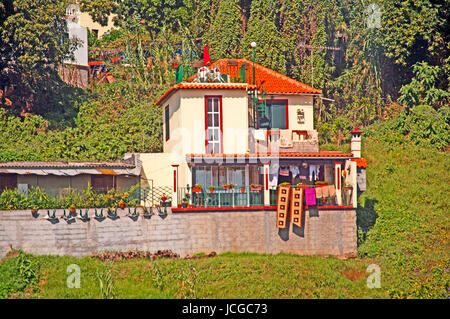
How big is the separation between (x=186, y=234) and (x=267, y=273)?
4.35m

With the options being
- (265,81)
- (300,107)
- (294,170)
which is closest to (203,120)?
(294,170)

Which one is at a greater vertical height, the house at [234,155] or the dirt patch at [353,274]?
the house at [234,155]

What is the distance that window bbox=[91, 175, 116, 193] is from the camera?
40344 mm

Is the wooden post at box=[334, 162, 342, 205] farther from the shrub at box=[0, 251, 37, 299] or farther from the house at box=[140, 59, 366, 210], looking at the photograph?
A: the shrub at box=[0, 251, 37, 299]

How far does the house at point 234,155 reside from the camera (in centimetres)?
3809

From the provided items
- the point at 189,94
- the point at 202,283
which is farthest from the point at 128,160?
the point at 202,283

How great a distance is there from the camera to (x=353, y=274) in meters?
35.3

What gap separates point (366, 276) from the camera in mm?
35406

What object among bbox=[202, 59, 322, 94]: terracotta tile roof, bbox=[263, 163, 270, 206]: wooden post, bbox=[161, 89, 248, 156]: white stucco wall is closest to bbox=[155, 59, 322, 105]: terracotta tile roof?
bbox=[202, 59, 322, 94]: terracotta tile roof

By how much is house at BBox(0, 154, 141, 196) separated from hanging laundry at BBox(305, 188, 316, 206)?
8.23 metres

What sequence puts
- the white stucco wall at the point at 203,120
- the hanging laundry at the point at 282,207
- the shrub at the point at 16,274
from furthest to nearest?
the white stucco wall at the point at 203,120
the hanging laundry at the point at 282,207
the shrub at the point at 16,274

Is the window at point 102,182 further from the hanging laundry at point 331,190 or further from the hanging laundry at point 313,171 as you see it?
the hanging laundry at point 331,190

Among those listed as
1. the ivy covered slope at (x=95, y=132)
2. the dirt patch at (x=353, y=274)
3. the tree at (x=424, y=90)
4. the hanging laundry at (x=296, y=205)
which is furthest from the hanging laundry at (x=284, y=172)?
the tree at (x=424, y=90)

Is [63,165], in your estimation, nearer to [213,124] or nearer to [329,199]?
[213,124]
